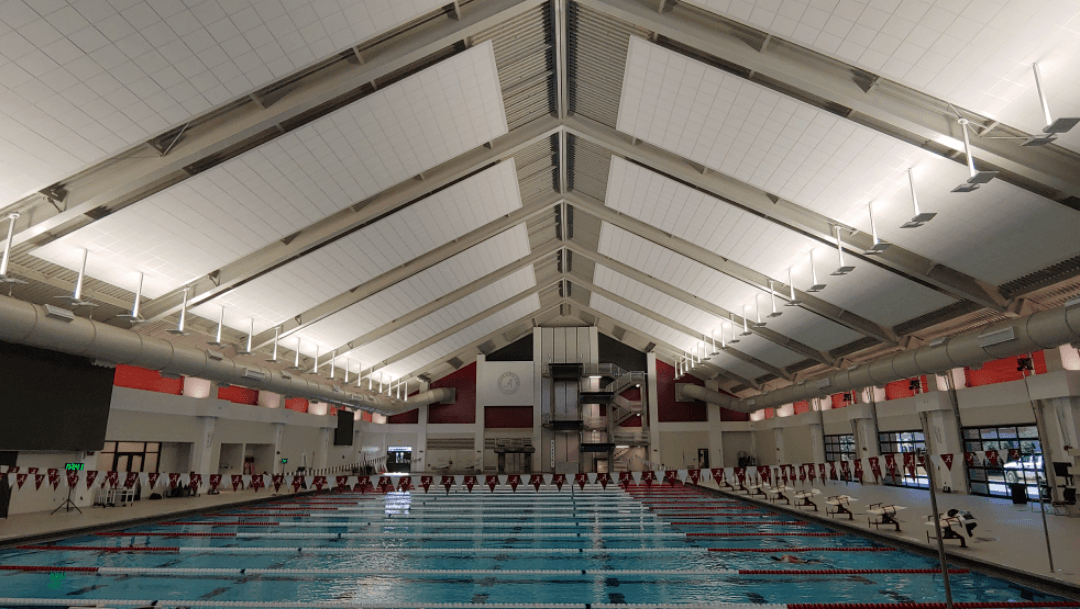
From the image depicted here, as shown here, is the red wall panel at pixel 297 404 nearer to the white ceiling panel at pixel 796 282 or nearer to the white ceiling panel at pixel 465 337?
the white ceiling panel at pixel 465 337

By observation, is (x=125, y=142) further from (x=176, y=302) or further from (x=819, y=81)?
(x=819, y=81)

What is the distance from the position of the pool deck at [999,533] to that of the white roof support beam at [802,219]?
4.81m

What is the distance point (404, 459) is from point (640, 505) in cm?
2049

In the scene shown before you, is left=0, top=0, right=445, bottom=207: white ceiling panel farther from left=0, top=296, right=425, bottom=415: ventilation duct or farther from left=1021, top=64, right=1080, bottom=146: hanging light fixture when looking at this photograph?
left=1021, top=64, right=1080, bottom=146: hanging light fixture

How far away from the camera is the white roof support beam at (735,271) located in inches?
728

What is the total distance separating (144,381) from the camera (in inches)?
730

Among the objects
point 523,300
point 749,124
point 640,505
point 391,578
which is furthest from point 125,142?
point 523,300

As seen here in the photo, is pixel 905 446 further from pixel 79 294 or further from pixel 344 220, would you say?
pixel 79 294

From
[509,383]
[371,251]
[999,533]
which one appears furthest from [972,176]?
[509,383]

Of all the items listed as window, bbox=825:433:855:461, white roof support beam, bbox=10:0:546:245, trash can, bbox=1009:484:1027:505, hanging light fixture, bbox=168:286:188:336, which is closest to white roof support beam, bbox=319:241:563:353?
hanging light fixture, bbox=168:286:188:336

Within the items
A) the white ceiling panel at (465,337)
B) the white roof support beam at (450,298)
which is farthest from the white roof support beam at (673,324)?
the white roof support beam at (450,298)

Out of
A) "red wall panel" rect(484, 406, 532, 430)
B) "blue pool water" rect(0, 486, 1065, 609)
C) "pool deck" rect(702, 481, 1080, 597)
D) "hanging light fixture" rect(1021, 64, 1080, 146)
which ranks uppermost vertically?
"hanging light fixture" rect(1021, 64, 1080, 146)

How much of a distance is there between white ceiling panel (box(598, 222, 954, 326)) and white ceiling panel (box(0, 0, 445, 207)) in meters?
11.9

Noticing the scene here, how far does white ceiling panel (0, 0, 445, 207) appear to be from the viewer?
24.8ft
